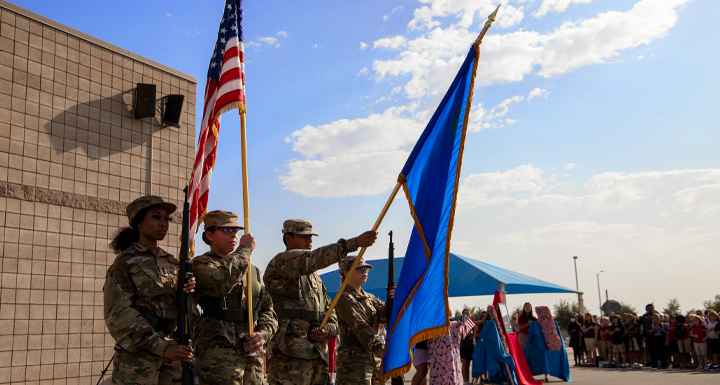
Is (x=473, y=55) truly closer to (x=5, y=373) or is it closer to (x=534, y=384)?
(x=5, y=373)

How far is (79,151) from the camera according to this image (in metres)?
9.72

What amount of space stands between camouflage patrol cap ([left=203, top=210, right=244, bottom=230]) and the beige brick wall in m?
5.58

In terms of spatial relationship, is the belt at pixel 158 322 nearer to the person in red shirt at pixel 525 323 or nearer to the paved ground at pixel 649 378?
the paved ground at pixel 649 378

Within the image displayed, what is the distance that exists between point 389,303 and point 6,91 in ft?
22.7

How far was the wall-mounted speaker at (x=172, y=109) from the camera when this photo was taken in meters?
10.9

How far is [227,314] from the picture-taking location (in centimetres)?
442

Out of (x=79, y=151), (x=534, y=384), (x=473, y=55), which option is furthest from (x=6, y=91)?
(x=534, y=384)

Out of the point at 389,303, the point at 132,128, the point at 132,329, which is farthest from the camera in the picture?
the point at 132,128

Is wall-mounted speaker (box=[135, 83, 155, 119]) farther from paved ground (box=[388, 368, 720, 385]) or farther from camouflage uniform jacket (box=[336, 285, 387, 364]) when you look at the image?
paved ground (box=[388, 368, 720, 385])

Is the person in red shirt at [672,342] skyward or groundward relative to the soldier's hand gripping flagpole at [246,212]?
groundward

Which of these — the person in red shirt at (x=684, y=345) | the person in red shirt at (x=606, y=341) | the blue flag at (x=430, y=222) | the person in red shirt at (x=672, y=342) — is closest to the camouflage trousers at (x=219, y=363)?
the blue flag at (x=430, y=222)

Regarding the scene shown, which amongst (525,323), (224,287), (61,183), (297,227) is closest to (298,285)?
(297,227)

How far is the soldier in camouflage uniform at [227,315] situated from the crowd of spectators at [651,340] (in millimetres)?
15166

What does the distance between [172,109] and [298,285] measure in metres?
6.80
